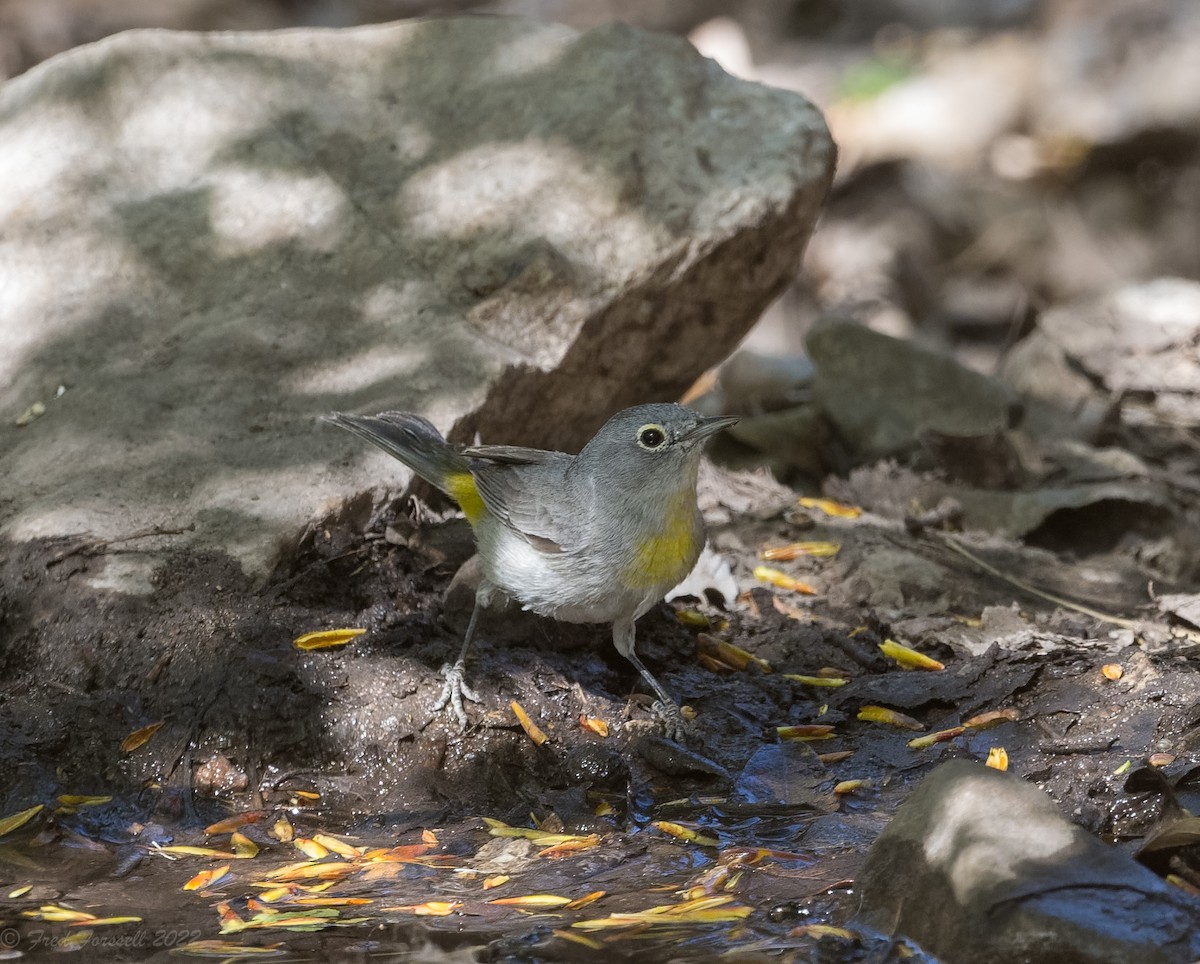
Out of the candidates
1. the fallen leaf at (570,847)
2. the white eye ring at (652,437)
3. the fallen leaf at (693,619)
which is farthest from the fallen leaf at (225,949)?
the fallen leaf at (693,619)

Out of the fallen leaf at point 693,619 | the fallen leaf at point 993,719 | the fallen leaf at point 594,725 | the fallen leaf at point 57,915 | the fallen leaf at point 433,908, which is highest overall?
the fallen leaf at point 57,915

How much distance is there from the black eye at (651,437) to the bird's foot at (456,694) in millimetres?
1001

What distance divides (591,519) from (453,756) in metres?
0.93

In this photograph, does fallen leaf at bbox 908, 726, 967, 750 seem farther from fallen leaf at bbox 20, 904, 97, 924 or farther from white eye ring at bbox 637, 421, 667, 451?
fallen leaf at bbox 20, 904, 97, 924

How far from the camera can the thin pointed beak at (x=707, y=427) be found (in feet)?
15.2

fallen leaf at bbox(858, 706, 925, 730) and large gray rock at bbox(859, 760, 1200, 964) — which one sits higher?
large gray rock at bbox(859, 760, 1200, 964)

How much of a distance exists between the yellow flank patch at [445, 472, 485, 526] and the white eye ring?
662mm

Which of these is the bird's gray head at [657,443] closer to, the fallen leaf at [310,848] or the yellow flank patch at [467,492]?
the yellow flank patch at [467,492]

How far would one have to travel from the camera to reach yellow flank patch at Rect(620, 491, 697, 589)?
4.60 metres

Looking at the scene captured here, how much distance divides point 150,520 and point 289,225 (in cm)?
182

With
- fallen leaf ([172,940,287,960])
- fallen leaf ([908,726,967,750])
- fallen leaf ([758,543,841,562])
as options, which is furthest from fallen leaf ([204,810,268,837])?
fallen leaf ([758,543,841,562])

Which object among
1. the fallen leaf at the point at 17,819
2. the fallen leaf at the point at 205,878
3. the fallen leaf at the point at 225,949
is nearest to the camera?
the fallen leaf at the point at 225,949

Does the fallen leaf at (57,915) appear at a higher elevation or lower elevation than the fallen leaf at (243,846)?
higher

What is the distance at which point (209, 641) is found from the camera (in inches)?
180
